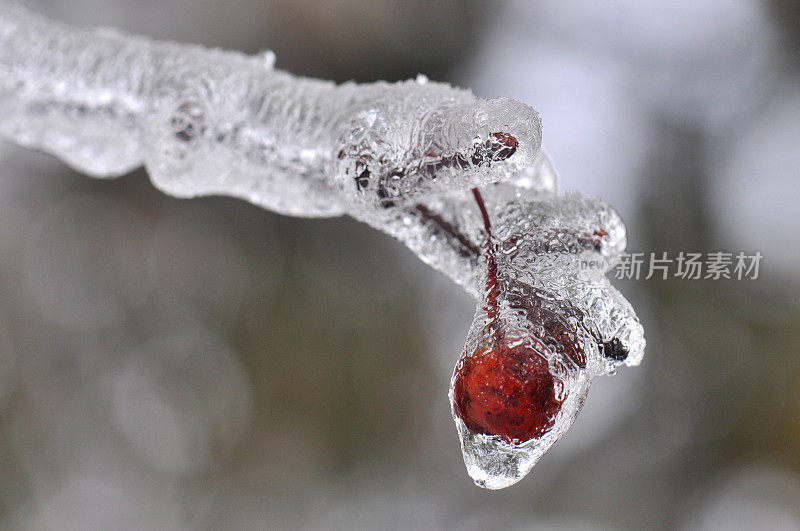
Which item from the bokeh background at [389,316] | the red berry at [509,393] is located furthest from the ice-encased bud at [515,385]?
the bokeh background at [389,316]

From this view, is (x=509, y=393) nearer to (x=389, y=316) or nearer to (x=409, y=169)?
(x=409, y=169)

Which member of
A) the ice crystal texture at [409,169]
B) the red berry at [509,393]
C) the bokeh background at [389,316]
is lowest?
the bokeh background at [389,316]

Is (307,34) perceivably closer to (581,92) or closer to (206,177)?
(581,92)

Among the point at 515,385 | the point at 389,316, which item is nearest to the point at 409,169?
the point at 515,385

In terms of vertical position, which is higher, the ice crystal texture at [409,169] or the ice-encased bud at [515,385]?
the ice crystal texture at [409,169]

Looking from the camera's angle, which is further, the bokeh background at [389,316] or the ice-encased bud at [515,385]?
the bokeh background at [389,316]

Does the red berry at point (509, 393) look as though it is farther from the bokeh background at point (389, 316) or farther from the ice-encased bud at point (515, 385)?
the bokeh background at point (389, 316)
